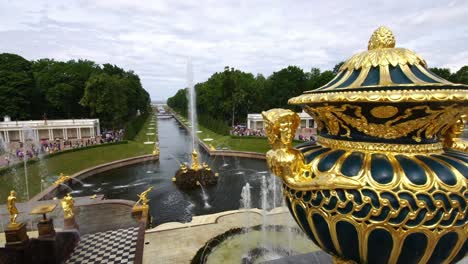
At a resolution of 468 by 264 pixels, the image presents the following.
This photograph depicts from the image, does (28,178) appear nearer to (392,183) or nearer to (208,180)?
(208,180)

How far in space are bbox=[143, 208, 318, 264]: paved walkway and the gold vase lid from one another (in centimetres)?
677

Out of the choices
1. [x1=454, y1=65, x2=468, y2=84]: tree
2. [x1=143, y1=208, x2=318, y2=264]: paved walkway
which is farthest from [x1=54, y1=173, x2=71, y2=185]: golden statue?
[x1=454, y1=65, x2=468, y2=84]: tree

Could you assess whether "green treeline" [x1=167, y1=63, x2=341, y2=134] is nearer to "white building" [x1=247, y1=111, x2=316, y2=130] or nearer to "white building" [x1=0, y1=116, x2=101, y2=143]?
"white building" [x1=247, y1=111, x2=316, y2=130]

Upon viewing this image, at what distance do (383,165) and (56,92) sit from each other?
160ft

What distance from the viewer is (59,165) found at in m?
20.2

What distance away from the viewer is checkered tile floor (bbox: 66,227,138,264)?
815 centimetres

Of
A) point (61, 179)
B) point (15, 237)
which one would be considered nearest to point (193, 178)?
point (61, 179)

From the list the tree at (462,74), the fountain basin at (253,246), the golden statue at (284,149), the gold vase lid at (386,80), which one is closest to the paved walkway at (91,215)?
the fountain basin at (253,246)

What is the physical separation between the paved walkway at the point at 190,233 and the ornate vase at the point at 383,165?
20.0 feet

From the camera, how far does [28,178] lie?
1678 cm

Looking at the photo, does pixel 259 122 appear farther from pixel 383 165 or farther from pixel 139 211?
pixel 383 165

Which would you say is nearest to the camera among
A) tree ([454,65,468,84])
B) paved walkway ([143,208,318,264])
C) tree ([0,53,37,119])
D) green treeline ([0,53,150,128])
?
paved walkway ([143,208,318,264])

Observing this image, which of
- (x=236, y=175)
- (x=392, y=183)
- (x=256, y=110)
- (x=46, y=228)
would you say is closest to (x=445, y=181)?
(x=392, y=183)

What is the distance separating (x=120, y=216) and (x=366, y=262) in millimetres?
11060
